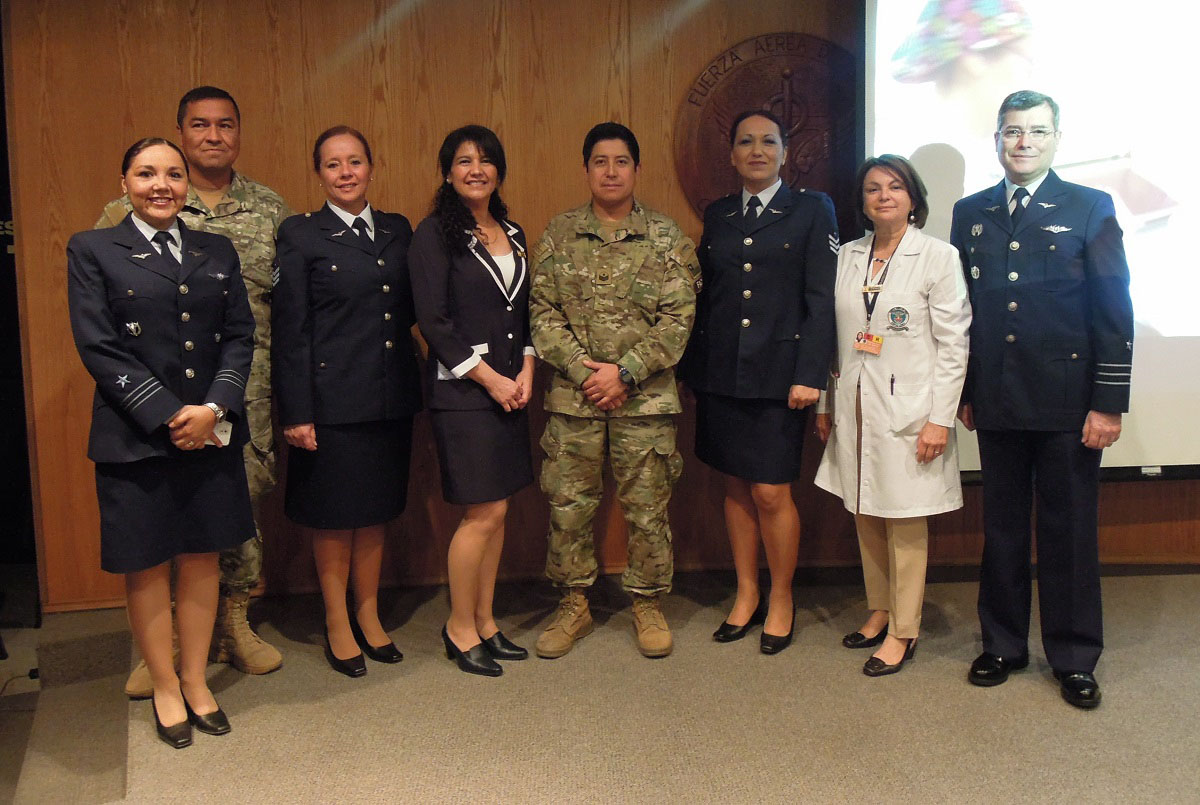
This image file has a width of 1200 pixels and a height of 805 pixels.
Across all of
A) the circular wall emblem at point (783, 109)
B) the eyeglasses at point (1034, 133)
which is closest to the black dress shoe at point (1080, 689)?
the eyeglasses at point (1034, 133)

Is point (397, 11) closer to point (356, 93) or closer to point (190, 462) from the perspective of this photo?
point (356, 93)

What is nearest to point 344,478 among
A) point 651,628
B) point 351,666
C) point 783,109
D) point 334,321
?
point 334,321

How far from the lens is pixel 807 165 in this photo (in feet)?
11.9

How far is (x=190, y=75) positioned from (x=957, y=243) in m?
2.71

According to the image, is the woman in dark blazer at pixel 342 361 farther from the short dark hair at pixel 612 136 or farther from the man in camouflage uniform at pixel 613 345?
the short dark hair at pixel 612 136

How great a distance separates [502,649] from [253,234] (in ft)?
4.90

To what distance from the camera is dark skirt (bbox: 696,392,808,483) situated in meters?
2.93

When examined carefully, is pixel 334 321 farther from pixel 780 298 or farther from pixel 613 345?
pixel 780 298

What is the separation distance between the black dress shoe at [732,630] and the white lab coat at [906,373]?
59 cm

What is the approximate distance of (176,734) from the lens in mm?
2447

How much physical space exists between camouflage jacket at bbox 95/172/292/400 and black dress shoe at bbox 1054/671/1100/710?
8.23 feet

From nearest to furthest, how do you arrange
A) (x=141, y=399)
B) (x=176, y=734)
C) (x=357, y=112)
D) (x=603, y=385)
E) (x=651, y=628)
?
(x=141, y=399) → (x=176, y=734) → (x=603, y=385) → (x=651, y=628) → (x=357, y=112)

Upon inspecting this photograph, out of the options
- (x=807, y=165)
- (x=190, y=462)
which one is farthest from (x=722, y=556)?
(x=190, y=462)

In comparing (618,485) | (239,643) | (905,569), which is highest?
(618,485)
